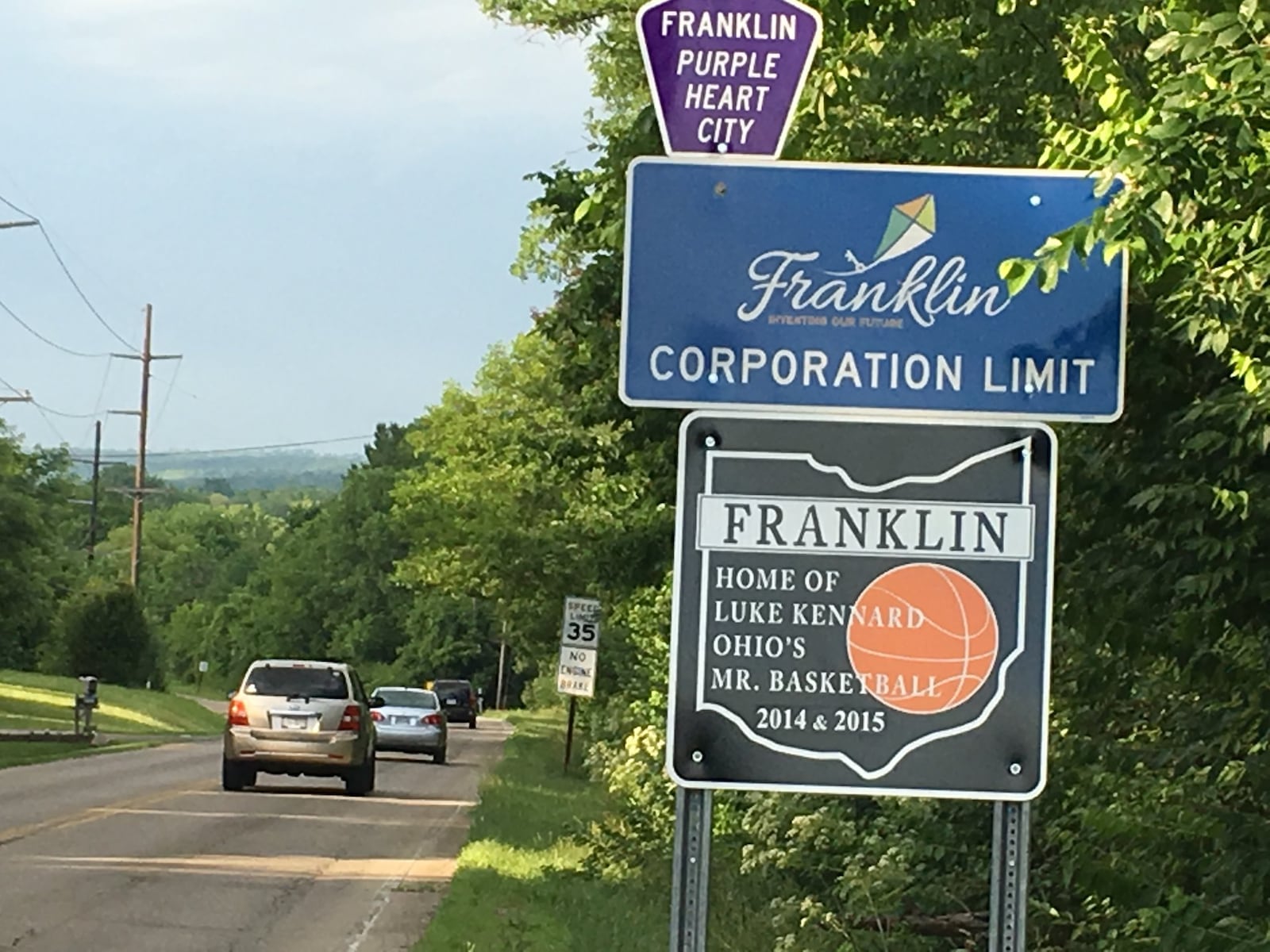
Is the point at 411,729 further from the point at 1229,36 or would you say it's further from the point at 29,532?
the point at 1229,36

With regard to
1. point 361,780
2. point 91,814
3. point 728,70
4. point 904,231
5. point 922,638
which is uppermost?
point 728,70

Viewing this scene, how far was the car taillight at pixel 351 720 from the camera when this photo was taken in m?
27.2

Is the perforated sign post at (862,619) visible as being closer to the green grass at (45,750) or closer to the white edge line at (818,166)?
the white edge line at (818,166)

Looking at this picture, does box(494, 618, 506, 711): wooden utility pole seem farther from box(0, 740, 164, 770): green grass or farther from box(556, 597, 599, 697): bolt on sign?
box(556, 597, 599, 697): bolt on sign

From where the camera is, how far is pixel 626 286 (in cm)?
470

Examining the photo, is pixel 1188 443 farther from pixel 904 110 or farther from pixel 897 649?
pixel 904 110

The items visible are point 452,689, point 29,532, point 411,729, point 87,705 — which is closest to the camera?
point 411,729

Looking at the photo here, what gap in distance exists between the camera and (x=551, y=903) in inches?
575

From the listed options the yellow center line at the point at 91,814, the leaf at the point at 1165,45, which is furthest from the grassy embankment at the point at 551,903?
the leaf at the point at 1165,45

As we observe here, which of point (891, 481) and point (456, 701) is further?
point (456, 701)

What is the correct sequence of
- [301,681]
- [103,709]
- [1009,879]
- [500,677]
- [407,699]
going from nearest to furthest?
[1009,879]
[301,681]
[407,699]
[103,709]
[500,677]

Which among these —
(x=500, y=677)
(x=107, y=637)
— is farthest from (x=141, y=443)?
(x=500, y=677)

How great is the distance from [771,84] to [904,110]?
20.1ft

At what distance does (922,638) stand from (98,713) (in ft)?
195
